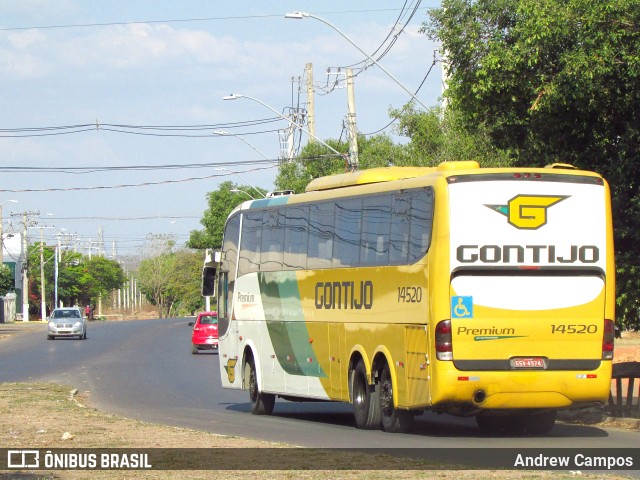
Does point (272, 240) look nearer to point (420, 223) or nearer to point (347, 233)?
point (347, 233)

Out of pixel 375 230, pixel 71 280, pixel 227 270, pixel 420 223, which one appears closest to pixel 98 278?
pixel 71 280

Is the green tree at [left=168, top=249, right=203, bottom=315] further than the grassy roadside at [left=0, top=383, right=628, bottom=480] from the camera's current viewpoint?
Yes

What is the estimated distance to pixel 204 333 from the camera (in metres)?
48.5

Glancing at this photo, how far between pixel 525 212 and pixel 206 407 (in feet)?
32.1

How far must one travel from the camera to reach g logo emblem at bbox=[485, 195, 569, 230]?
1636cm

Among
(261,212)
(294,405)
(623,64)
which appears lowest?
(294,405)

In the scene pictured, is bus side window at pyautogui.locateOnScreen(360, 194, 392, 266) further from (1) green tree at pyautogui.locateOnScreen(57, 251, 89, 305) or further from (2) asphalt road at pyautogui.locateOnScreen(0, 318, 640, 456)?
(1) green tree at pyautogui.locateOnScreen(57, 251, 89, 305)

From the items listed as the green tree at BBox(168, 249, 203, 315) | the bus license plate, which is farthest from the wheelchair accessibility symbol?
the green tree at BBox(168, 249, 203, 315)

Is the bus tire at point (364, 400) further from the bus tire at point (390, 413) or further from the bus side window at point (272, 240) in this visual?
the bus side window at point (272, 240)

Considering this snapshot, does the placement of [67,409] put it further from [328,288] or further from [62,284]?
[62,284]

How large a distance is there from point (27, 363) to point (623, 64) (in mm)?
28970

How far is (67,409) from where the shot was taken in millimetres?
21750

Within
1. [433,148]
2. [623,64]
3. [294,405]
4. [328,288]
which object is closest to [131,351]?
[433,148]

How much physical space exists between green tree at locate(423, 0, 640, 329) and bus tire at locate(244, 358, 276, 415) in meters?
6.01
